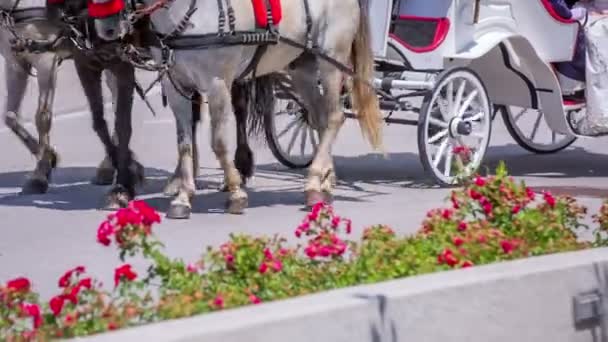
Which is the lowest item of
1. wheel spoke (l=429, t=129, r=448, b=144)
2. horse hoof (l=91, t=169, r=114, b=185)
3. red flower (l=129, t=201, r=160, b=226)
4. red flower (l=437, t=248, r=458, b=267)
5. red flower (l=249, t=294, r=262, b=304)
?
horse hoof (l=91, t=169, r=114, b=185)

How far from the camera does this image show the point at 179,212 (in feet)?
32.0

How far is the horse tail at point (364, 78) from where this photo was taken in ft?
35.0

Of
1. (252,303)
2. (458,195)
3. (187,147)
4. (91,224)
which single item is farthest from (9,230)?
(252,303)

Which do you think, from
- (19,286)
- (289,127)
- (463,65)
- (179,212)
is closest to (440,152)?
(463,65)

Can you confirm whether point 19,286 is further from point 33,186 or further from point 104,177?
point 104,177

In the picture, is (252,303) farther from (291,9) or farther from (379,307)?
(291,9)

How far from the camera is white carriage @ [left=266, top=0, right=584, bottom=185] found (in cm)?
1117

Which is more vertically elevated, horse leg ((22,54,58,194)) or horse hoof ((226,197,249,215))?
horse leg ((22,54,58,194))

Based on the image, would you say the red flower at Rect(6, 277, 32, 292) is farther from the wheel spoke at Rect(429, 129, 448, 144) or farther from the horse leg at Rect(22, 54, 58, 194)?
the wheel spoke at Rect(429, 129, 448, 144)

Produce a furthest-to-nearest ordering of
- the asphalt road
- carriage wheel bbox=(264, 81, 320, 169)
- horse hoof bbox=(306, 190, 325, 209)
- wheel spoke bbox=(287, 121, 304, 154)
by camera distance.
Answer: wheel spoke bbox=(287, 121, 304, 154) < carriage wheel bbox=(264, 81, 320, 169) < horse hoof bbox=(306, 190, 325, 209) < the asphalt road

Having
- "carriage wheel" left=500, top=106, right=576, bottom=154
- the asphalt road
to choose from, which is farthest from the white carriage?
"carriage wheel" left=500, top=106, right=576, bottom=154

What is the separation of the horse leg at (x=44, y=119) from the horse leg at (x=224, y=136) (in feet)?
5.86

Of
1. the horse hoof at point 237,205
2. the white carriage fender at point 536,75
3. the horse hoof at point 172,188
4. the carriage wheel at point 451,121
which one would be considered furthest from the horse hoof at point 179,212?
the white carriage fender at point 536,75

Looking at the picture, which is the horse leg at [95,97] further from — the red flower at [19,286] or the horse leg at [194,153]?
the red flower at [19,286]
